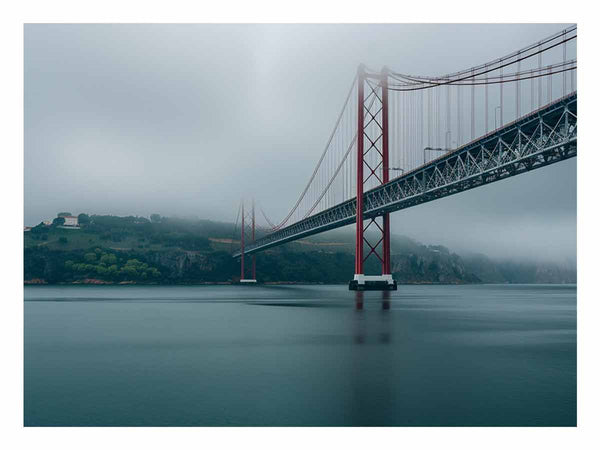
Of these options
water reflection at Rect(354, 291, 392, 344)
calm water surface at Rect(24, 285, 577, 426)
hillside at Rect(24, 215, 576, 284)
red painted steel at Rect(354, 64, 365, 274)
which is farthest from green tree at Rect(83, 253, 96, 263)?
calm water surface at Rect(24, 285, 577, 426)

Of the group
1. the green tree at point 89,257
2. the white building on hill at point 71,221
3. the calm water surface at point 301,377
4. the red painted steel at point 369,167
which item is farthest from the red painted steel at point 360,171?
the white building on hill at point 71,221

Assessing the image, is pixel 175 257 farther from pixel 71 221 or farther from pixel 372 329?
pixel 372 329

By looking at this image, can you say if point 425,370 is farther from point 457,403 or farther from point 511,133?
point 511,133

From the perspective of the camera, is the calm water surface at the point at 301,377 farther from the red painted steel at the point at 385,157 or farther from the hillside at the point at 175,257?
the hillside at the point at 175,257

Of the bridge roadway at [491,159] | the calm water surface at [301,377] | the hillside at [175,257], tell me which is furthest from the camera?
the hillside at [175,257]
